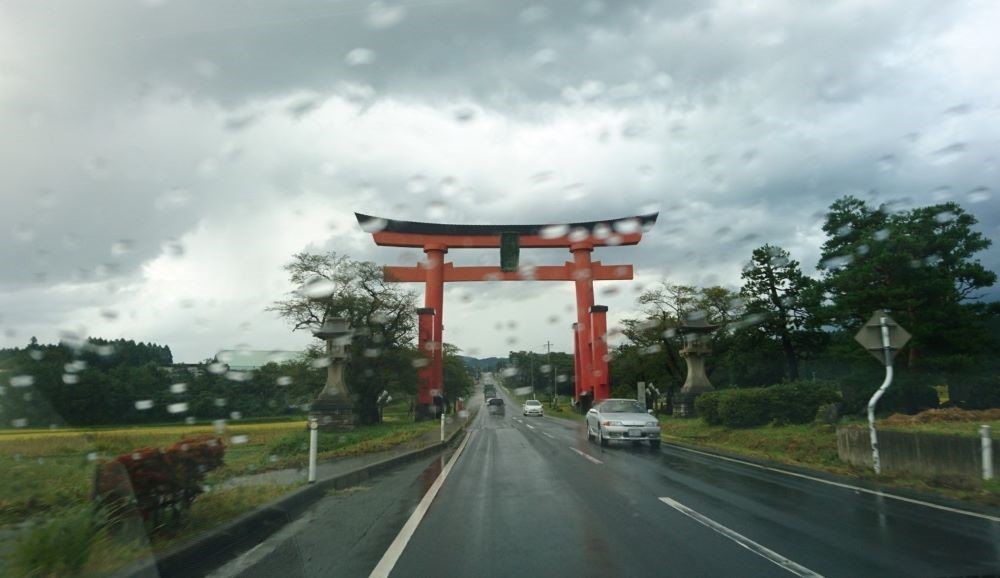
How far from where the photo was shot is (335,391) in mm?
29109

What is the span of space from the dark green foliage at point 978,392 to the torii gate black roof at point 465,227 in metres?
17.2

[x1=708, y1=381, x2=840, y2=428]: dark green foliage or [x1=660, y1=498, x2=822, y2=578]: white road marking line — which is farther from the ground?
[x1=708, y1=381, x2=840, y2=428]: dark green foliage

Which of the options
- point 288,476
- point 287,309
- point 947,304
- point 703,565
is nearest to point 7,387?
point 288,476

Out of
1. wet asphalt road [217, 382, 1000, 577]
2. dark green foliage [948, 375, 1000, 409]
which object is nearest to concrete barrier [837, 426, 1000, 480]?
wet asphalt road [217, 382, 1000, 577]

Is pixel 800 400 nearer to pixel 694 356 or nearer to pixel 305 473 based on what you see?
pixel 694 356

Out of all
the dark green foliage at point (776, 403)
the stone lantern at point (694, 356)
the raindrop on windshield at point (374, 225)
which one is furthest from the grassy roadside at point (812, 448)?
the raindrop on windshield at point (374, 225)

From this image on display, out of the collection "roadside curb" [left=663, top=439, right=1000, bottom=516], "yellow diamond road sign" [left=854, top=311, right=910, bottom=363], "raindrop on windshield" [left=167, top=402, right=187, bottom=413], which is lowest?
"roadside curb" [left=663, top=439, right=1000, bottom=516]

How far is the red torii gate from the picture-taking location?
38.0 m

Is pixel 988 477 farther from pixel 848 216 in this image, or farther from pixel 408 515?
pixel 848 216

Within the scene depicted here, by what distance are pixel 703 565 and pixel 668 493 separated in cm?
432

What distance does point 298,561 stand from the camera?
568 cm

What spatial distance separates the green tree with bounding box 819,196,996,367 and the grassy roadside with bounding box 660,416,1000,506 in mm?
8641

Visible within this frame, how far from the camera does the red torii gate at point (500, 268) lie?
38000mm

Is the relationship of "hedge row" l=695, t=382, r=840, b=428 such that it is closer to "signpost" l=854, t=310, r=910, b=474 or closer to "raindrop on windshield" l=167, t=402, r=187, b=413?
"signpost" l=854, t=310, r=910, b=474
